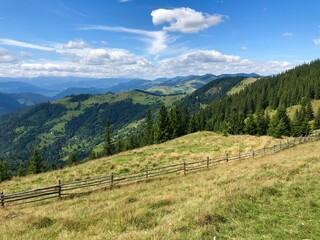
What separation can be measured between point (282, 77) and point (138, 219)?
180 metres

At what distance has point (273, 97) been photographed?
464 feet

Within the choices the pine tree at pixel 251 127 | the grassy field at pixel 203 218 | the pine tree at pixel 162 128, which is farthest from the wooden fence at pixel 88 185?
the pine tree at pixel 251 127

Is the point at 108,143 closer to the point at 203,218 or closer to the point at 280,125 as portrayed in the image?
the point at 280,125

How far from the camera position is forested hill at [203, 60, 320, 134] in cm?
12519

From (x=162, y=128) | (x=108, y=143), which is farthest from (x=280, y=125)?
(x=108, y=143)

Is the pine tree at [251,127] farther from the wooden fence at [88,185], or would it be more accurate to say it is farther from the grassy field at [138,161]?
the wooden fence at [88,185]

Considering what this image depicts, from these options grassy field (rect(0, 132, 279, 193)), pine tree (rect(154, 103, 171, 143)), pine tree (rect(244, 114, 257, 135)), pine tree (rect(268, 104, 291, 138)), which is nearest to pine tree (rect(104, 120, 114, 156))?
pine tree (rect(154, 103, 171, 143))

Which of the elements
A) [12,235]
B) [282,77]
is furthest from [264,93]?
[12,235]

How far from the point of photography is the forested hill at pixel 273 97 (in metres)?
125

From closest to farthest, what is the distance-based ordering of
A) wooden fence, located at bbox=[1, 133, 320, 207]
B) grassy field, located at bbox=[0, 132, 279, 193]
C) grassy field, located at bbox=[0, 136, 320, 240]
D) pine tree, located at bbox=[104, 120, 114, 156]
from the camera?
grassy field, located at bbox=[0, 136, 320, 240] < wooden fence, located at bbox=[1, 133, 320, 207] < grassy field, located at bbox=[0, 132, 279, 193] < pine tree, located at bbox=[104, 120, 114, 156]

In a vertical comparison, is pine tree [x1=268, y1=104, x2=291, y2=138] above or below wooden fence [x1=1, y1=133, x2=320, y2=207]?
below

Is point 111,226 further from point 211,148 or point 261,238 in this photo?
point 211,148

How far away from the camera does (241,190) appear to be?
47.4 ft

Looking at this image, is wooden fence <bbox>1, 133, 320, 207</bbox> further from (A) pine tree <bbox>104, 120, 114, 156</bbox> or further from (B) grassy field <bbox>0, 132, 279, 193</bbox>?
(A) pine tree <bbox>104, 120, 114, 156</bbox>
